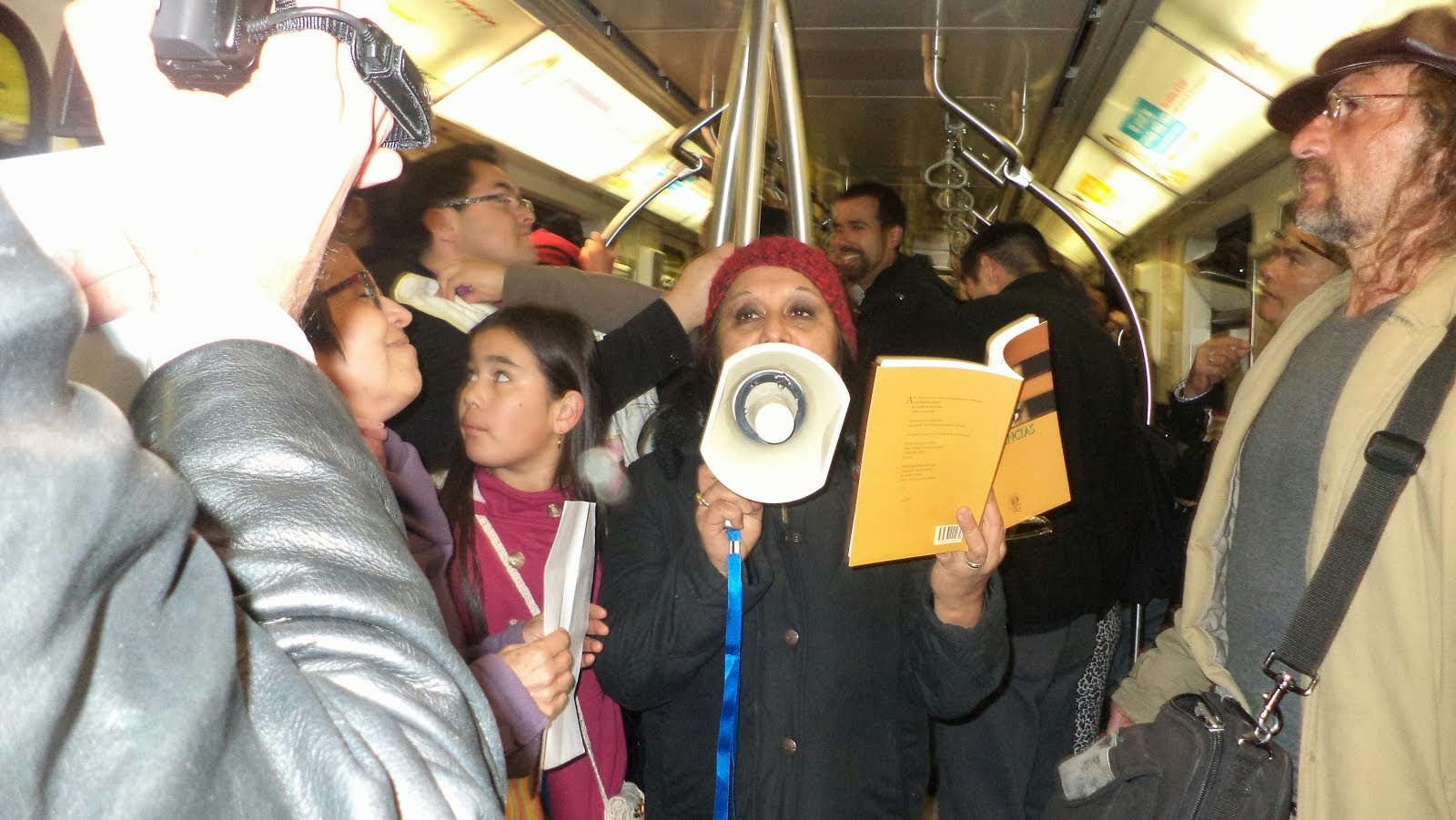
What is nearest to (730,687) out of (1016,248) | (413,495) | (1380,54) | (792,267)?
(413,495)

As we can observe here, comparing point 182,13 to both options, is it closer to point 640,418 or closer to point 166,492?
point 166,492

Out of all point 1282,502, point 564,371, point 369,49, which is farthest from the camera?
point 564,371

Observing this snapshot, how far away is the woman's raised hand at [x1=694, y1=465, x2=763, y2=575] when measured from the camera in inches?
68.2

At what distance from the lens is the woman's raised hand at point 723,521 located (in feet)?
5.68

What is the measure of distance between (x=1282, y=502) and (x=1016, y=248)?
7.36 feet

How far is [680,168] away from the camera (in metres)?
3.17

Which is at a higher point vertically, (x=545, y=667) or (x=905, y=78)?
(x=905, y=78)

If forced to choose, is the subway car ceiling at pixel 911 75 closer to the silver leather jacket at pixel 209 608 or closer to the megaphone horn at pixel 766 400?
the megaphone horn at pixel 766 400

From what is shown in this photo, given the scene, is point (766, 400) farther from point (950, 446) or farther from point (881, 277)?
point (881, 277)

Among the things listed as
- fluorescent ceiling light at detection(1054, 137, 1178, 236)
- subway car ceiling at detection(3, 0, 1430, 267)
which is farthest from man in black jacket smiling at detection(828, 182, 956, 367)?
fluorescent ceiling light at detection(1054, 137, 1178, 236)

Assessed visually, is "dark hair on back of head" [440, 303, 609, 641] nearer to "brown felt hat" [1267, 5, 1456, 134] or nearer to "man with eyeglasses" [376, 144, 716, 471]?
"man with eyeglasses" [376, 144, 716, 471]

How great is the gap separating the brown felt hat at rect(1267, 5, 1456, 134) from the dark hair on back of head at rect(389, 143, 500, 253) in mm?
2154

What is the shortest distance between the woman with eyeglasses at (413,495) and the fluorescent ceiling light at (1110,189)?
4.86 m

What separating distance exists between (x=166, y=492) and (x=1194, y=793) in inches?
68.8
